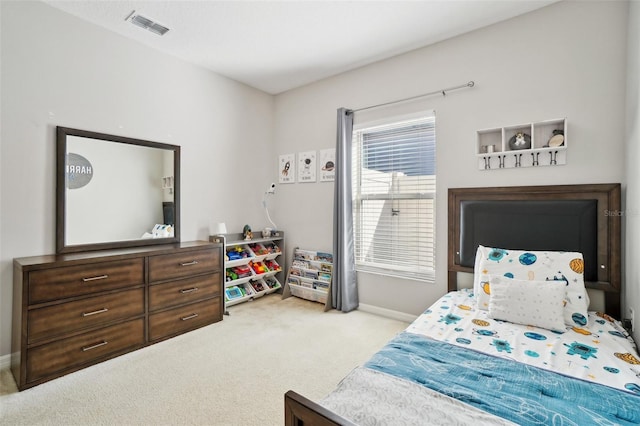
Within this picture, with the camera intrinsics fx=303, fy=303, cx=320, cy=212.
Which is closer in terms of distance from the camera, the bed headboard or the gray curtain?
the bed headboard

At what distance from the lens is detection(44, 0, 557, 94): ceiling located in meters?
2.33

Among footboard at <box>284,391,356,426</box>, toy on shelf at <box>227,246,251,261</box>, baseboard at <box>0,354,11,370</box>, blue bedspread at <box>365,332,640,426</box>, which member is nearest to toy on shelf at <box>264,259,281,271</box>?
toy on shelf at <box>227,246,251,261</box>

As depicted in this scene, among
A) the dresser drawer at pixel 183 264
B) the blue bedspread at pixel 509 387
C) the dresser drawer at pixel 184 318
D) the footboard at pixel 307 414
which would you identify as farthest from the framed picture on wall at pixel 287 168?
the footboard at pixel 307 414

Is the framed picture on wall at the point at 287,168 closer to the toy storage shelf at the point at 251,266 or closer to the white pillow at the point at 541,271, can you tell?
the toy storage shelf at the point at 251,266

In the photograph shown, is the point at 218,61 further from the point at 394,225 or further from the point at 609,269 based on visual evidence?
the point at 609,269

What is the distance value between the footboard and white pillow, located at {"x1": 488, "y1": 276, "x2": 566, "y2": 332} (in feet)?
4.86

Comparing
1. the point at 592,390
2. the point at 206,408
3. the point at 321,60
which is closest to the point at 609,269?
the point at 592,390

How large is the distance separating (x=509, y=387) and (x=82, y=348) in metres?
2.63

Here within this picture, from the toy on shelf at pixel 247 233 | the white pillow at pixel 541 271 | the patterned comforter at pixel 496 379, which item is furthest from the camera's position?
the toy on shelf at pixel 247 233

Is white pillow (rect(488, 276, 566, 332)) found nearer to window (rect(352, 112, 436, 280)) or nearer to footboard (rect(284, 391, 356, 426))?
window (rect(352, 112, 436, 280))

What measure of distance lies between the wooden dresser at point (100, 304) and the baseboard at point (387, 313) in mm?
1617

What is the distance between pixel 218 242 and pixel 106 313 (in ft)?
→ 3.65

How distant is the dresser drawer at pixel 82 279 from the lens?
77.5 inches

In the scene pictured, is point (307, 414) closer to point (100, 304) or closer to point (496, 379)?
point (496, 379)
